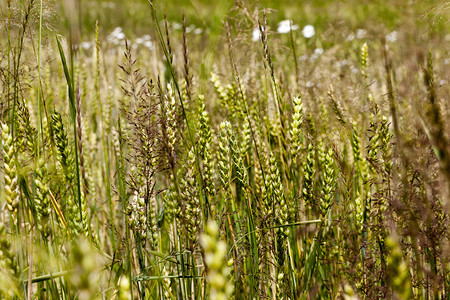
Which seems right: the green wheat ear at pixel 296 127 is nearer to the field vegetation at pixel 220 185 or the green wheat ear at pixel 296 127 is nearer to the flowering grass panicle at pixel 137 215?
the field vegetation at pixel 220 185

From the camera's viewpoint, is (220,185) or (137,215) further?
(220,185)

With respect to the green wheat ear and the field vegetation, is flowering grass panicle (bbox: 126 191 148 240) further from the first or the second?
the green wheat ear

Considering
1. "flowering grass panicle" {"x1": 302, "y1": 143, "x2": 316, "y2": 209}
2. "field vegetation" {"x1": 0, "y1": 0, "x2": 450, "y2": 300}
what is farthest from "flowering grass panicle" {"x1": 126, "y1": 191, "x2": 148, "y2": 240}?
"flowering grass panicle" {"x1": 302, "y1": 143, "x2": 316, "y2": 209}

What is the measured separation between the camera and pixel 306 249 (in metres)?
1.11

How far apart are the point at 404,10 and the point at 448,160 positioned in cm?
27

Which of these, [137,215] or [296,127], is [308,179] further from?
[137,215]

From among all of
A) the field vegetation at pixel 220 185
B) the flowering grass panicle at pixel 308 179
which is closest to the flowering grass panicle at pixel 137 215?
the field vegetation at pixel 220 185

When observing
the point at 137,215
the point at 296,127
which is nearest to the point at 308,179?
the point at 296,127

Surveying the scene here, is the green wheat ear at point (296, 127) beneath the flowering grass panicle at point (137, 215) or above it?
above

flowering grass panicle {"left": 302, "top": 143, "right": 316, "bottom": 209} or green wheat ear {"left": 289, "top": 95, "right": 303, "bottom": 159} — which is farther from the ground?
green wheat ear {"left": 289, "top": 95, "right": 303, "bottom": 159}

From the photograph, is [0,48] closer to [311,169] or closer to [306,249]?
[311,169]

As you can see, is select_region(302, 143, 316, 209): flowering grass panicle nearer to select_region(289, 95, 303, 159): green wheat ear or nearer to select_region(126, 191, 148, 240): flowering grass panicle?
select_region(289, 95, 303, 159): green wheat ear

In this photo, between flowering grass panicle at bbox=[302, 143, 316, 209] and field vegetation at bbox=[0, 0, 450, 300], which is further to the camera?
flowering grass panicle at bbox=[302, 143, 316, 209]

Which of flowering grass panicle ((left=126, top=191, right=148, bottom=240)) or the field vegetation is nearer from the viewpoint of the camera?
the field vegetation
